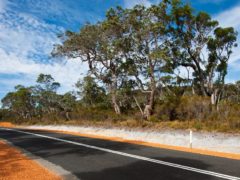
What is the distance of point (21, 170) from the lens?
9.10 m

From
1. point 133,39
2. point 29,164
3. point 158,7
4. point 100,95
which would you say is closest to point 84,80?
point 100,95

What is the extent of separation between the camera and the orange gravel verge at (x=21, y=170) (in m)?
8.14

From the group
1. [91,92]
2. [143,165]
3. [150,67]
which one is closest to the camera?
[143,165]

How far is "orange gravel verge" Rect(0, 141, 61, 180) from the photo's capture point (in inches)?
320

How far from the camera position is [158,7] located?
26.5m

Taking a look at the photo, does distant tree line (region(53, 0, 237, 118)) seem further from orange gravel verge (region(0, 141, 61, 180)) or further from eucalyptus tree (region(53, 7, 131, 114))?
orange gravel verge (region(0, 141, 61, 180))

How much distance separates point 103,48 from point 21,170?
23.3 meters

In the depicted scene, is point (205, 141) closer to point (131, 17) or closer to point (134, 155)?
point (134, 155)

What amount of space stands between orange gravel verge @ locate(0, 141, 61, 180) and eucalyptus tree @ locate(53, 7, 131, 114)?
59.9 feet

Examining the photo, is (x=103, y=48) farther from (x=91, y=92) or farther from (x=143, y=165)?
(x=143, y=165)

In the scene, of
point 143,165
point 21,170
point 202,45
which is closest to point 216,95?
point 202,45

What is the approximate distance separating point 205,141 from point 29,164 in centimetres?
897

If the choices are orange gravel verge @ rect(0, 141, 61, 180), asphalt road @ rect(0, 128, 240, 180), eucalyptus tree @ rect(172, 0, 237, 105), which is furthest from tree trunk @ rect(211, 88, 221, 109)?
orange gravel verge @ rect(0, 141, 61, 180)

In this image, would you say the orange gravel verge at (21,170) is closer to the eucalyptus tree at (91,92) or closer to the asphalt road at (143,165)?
the asphalt road at (143,165)
